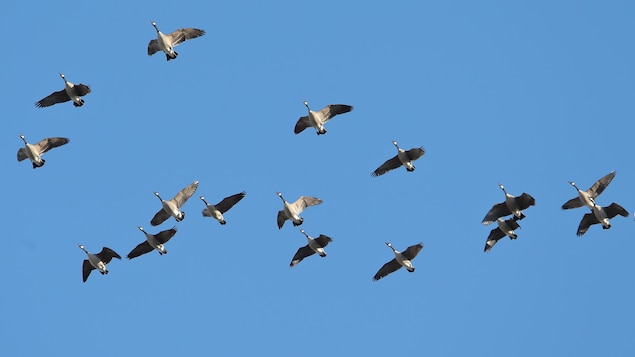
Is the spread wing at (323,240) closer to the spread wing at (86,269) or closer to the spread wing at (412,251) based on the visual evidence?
the spread wing at (412,251)

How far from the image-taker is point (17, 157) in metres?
61.1

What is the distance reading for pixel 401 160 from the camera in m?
60.7

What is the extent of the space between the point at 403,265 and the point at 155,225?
12765 millimetres

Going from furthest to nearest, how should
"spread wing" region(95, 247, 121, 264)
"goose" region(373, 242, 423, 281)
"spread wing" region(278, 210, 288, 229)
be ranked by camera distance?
"goose" region(373, 242, 423, 281) < "spread wing" region(278, 210, 288, 229) < "spread wing" region(95, 247, 121, 264)

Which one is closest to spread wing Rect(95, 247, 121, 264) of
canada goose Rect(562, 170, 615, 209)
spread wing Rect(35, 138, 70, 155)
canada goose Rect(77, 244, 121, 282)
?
canada goose Rect(77, 244, 121, 282)

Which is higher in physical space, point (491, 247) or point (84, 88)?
point (84, 88)

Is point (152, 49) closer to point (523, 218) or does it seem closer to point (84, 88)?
point (84, 88)

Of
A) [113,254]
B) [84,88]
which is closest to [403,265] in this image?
[113,254]

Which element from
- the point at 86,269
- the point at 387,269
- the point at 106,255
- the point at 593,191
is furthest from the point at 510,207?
the point at 86,269

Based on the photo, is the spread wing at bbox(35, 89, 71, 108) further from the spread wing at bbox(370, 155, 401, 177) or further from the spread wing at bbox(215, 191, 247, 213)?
the spread wing at bbox(370, 155, 401, 177)

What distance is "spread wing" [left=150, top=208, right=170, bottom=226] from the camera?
59.7 meters

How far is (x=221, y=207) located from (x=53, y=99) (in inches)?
410

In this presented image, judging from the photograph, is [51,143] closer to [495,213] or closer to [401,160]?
[401,160]

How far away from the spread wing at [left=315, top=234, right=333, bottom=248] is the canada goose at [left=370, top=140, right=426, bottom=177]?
4.07 meters
